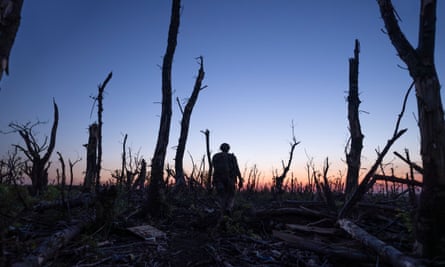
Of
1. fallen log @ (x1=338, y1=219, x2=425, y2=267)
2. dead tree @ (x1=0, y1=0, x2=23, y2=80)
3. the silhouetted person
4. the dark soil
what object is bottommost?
the dark soil

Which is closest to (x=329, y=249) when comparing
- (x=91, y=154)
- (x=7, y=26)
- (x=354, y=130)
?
(x=7, y=26)

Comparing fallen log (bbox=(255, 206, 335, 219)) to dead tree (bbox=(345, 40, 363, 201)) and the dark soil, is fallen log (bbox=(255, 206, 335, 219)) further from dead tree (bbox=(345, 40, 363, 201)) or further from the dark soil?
dead tree (bbox=(345, 40, 363, 201))

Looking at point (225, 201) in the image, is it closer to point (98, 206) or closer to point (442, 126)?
point (98, 206)

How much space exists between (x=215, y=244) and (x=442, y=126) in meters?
4.94

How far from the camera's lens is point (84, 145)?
1866 cm

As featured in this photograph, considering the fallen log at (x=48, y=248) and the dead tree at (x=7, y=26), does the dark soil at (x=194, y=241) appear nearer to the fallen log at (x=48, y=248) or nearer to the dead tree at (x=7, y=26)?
the fallen log at (x=48, y=248)

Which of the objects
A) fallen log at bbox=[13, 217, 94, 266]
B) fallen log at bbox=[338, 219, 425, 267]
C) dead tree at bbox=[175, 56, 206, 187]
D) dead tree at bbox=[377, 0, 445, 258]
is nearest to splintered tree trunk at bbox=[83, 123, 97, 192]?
dead tree at bbox=[175, 56, 206, 187]

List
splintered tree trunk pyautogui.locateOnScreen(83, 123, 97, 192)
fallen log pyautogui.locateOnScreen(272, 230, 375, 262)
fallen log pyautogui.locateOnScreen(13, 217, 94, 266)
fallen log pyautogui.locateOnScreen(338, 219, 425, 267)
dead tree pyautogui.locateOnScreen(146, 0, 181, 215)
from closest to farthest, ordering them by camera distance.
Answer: fallen log pyautogui.locateOnScreen(13, 217, 94, 266) < fallen log pyautogui.locateOnScreen(338, 219, 425, 267) < fallen log pyautogui.locateOnScreen(272, 230, 375, 262) < dead tree pyautogui.locateOnScreen(146, 0, 181, 215) < splintered tree trunk pyautogui.locateOnScreen(83, 123, 97, 192)

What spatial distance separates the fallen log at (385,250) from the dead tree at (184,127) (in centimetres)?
1082

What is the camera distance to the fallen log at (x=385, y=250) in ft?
13.2

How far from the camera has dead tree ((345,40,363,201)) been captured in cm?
1165

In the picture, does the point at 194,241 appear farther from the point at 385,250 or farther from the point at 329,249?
the point at 385,250

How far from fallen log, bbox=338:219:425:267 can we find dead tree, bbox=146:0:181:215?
5.60 meters

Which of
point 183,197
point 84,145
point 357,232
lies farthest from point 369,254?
point 84,145
